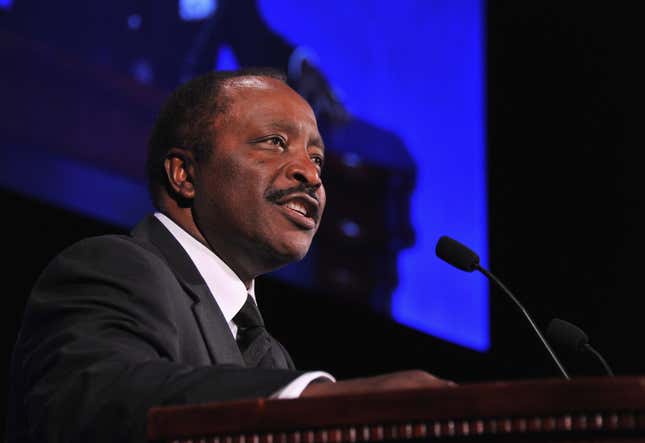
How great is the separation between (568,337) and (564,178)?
2338mm

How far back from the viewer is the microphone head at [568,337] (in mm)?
1960

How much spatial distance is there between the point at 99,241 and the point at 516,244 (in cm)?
285

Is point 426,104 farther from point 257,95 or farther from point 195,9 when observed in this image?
point 257,95

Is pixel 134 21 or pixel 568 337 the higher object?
pixel 134 21

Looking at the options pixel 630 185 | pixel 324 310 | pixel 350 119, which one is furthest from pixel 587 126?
pixel 324 310

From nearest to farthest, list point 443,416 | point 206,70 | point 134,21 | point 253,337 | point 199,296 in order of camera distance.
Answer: point 443,416, point 199,296, point 253,337, point 134,21, point 206,70

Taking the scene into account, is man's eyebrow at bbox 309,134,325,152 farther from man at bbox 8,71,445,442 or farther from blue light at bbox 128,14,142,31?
blue light at bbox 128,14,142,31

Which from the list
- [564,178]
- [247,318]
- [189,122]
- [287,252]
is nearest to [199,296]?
[247,318]

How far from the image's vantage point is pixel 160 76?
305cm

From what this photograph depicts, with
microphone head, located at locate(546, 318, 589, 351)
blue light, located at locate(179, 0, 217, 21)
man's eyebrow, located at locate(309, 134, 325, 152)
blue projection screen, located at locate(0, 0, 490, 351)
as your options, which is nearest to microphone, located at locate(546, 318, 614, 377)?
microphone head, located at locate(546, 318, 589, 351)

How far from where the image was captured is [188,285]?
171 centimetres

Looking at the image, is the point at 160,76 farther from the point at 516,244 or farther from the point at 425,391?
the point at 425,391

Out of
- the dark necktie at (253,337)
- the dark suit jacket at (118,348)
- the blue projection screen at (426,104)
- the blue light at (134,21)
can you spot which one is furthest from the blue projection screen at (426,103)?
the dark suit jacket at (118,348)

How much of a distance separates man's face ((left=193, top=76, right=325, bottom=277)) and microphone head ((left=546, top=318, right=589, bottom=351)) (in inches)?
21.2
